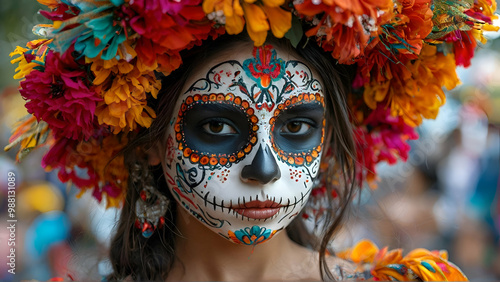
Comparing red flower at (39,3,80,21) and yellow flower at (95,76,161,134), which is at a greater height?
red flower at (39,3,80,21)

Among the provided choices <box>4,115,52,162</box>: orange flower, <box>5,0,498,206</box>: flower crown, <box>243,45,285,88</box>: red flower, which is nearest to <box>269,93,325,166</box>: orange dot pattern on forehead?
<box>243,45,285,88</box>: red flower

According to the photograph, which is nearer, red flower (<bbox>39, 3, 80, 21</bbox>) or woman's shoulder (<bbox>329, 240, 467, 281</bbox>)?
red flower (<bbox>39, 3, 80, 21</bbox>)

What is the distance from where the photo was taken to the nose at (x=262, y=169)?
87.3 inches

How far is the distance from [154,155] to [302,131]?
0.67 metres

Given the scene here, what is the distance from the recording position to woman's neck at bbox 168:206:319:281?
261 centimetres

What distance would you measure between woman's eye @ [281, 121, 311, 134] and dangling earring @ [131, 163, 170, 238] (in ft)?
2.24

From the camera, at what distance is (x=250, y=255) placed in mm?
2625

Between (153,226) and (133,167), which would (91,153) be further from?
(153,226)

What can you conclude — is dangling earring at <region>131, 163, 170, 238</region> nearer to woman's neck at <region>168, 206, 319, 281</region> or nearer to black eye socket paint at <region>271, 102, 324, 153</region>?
woman's neck at <region>168, 206, 319, 281</region>

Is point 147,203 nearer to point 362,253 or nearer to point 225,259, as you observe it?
point 225,259

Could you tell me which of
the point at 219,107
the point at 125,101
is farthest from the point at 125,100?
the point at 219,107

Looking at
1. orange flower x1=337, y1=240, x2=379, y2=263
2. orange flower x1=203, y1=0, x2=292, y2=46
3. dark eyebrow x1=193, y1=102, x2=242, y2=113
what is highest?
orange flower x1=203, y1=0, x2=292, y2=46

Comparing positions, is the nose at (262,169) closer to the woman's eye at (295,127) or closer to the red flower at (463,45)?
the woman's eye at (295,127)

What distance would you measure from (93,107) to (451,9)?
1454 mm
